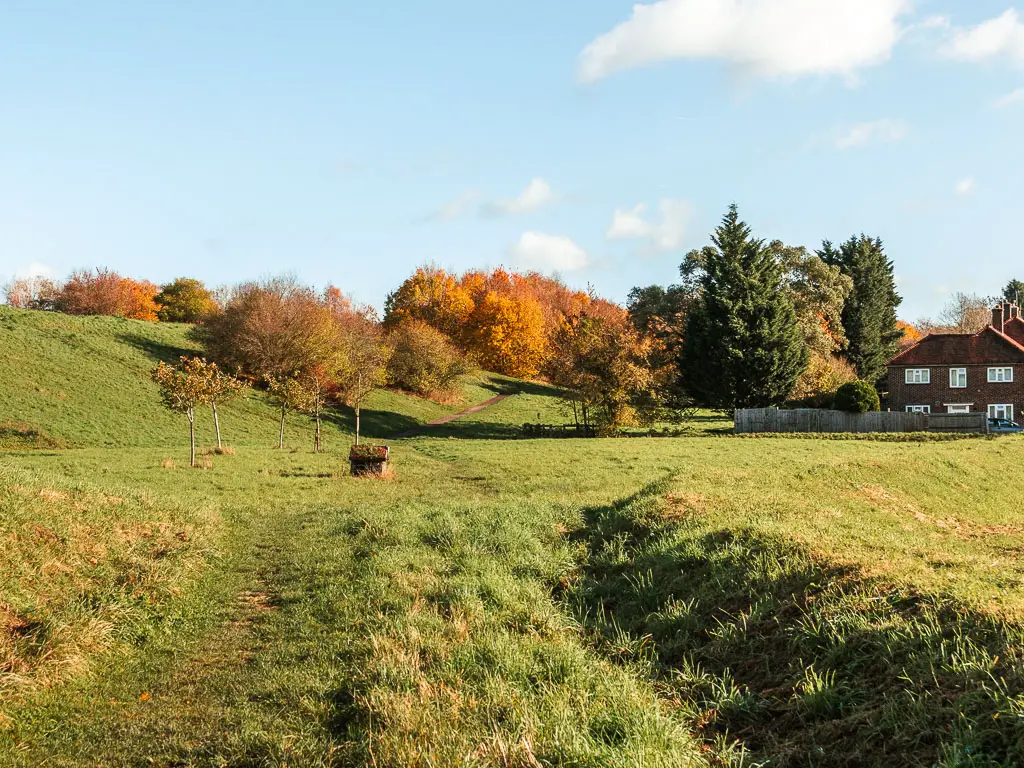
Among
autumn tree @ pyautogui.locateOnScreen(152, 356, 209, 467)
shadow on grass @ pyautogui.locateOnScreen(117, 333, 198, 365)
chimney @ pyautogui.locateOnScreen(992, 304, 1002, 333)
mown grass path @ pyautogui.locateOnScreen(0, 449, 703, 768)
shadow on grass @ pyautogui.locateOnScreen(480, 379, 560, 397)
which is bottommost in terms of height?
mown grass path @ pyautogui.locateOnScreen(0, 449, 703, 768)

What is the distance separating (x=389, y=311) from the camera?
91000mm

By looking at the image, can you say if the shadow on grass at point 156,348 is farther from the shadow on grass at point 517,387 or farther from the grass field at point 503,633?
the grass field at point 503,633

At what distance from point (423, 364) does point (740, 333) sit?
30.1 meters

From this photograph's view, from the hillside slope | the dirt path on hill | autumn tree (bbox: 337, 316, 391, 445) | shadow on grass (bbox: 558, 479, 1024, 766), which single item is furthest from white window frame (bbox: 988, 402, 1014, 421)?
shadow on grass (bbox: 558, 479, 1024, 766)

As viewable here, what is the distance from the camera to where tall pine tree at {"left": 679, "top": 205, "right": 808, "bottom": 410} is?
5188cm

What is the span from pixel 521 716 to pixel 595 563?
6152 mm

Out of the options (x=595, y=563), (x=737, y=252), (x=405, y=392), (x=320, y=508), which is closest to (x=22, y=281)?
(x=405, y=392)

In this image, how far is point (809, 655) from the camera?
6.79 meters

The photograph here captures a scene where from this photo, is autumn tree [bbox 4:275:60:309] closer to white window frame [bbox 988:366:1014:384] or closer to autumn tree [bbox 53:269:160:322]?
autumn tree [bbox 53:269:160:322]

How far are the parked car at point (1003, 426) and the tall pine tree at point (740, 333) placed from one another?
1331 cm

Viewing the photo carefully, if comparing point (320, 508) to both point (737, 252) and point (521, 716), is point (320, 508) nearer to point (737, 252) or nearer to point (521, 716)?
point (521, 716)

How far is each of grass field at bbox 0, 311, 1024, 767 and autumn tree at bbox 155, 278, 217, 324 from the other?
80344 mm

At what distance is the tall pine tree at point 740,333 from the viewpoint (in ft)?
170

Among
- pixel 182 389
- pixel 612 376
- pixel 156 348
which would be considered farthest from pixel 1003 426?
pixel 156 348
